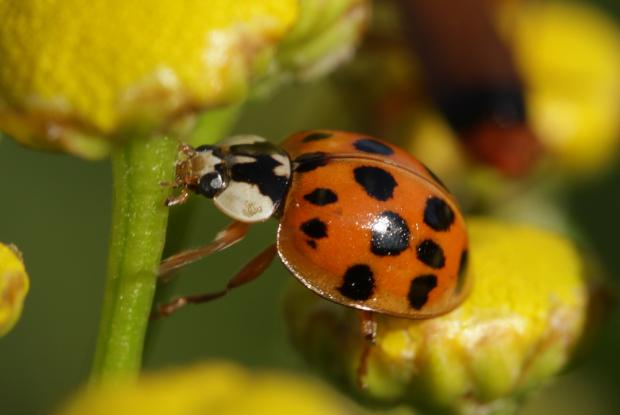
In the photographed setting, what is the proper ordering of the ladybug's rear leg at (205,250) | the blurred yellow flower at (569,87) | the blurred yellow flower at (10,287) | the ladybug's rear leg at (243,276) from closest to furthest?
the blurred yellow flower at (10,287) < the ladybug's rear leg at (205,250) < the ladybug's rear leg at (243,276) < the blurred yellow flower at (569,87)

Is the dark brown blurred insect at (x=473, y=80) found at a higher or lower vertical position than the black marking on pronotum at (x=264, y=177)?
higher

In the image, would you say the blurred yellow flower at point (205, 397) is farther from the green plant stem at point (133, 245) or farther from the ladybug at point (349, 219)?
the ladybug at point (349, 219)

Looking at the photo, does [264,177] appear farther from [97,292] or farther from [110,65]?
[97,292]

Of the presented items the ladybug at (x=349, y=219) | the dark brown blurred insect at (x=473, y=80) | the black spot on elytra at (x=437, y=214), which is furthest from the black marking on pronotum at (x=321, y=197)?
the dark brown blurred insect at (x=473, y=80)

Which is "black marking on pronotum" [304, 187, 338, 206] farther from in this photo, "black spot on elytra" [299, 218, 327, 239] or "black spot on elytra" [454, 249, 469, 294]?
"black spot on elytra" [454, 249, 469, 294]

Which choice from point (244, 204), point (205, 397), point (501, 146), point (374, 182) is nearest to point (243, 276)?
point (244, 204)
